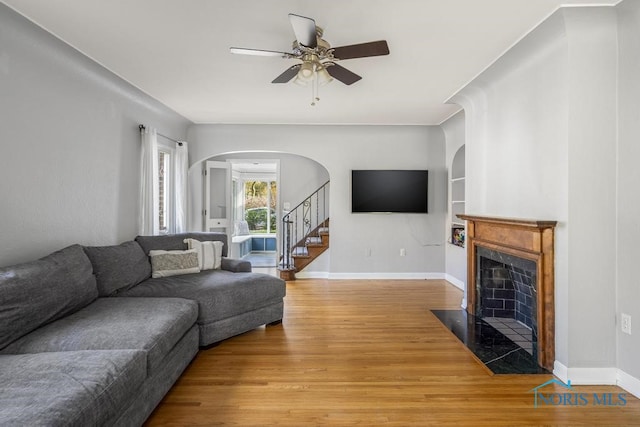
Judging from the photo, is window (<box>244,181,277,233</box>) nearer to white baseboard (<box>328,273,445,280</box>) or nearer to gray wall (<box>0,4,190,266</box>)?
white baseboard (<box>328,273,445,280</box>)

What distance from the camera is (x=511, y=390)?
2445mm

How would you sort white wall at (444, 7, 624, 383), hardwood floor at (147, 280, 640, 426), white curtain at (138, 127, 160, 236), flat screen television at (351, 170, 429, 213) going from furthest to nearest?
flat screen television at (351, 170, 429, 213), white curtain at (138, 127, 160, 236), white wall at (444, 7, 624, 383), hardwood floor at (147, 280, 640, 426)

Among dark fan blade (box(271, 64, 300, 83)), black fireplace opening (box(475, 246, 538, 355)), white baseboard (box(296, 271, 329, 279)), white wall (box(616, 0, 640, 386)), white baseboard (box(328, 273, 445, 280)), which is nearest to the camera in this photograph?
white wall (box(616, 0, 640, 386))

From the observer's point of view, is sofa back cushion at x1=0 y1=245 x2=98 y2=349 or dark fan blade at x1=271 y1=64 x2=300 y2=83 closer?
sofa back cushion at x1=0 y1=245 x2=98 y2=349

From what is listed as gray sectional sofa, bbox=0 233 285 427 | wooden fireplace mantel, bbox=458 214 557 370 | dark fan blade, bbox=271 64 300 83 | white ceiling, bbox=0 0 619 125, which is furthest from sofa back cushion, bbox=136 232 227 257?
wooden fireplace mantel, bbox=458 214 557 370

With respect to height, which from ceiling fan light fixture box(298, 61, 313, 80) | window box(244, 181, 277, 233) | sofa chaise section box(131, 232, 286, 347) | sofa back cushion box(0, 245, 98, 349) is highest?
ceiling fan light fixture box(298, 61, 313, 80)

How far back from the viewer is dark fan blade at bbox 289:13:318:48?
203 cm

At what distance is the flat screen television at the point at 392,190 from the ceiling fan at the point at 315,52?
2.96 meters

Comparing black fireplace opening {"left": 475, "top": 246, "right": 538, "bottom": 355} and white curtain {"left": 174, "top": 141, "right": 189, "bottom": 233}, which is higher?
white curtain {"left": 174, "top": 141, "right": 189, "bottom": 233}

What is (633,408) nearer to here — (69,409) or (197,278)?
(69,409)

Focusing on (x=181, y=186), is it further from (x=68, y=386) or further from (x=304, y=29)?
(x=68, y=386)

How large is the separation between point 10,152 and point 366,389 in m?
3.13

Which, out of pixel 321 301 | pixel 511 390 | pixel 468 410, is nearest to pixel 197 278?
pixel 321 301

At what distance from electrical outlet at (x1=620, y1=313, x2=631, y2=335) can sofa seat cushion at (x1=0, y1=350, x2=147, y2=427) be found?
3.19 m
